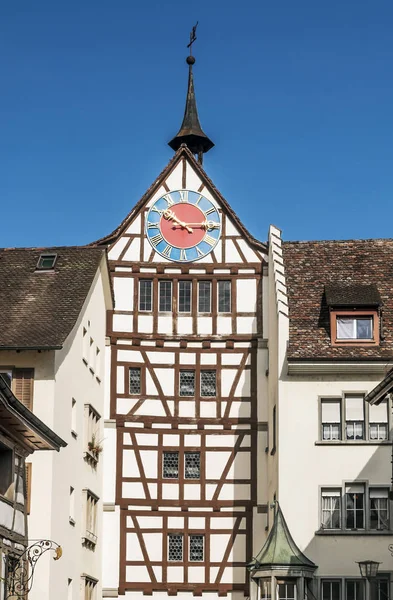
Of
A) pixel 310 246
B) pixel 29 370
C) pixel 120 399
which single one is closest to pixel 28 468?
pixel 29 370

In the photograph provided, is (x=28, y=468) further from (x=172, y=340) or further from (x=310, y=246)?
(x=310, y=246)

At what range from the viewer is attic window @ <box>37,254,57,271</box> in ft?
161

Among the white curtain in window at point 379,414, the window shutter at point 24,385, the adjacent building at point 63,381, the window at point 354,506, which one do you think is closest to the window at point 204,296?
the adjacent building at point 63,381

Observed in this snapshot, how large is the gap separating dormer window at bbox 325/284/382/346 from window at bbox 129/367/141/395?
8029 millimetres

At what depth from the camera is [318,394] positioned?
46844 mm

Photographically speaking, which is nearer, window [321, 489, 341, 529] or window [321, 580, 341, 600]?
window [321, 580, 341, 600]

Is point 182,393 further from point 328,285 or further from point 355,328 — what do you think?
point 355,328

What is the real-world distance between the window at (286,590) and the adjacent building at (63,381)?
264 inches

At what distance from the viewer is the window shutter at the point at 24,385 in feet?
137

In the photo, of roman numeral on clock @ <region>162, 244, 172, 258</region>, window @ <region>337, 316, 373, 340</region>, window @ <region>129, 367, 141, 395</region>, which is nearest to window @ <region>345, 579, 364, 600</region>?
window @ <region>337, 316, 373, 340</region>

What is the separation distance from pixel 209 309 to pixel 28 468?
42.9 ft

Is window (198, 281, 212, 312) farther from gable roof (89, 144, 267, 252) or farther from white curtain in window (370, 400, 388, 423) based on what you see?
white curtain in window (370, 400, 388, 423)

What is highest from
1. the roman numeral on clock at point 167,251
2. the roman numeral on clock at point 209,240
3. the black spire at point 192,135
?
the black spire at point 192,135

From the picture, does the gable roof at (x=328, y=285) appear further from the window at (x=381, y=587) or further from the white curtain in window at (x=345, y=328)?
the window at (x=381, y=587)
